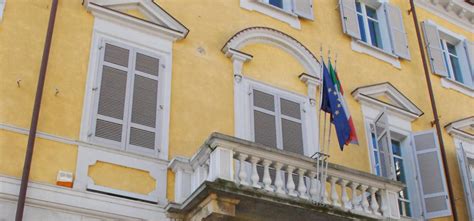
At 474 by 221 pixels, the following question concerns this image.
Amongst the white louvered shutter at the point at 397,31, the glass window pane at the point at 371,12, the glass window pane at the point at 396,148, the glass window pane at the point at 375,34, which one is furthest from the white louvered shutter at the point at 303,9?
the glass window pane at the point at 396,148

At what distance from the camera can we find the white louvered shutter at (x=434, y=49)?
15062 millimetres

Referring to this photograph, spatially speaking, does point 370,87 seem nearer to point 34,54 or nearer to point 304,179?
point 304,179

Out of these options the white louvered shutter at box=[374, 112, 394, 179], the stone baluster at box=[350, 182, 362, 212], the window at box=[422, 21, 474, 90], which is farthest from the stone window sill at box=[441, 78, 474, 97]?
the stone baluster at box=[350, 182, 362, 212]

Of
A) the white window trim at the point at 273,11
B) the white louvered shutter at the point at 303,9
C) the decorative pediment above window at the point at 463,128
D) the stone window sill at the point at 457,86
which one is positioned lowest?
the decorative pediment above window at the point at 463,128

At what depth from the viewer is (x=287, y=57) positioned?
12.5 metres

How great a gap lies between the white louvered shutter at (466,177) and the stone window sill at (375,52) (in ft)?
7.05

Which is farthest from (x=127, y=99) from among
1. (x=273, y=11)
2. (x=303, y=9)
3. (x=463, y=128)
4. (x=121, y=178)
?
(x=463, y=128)

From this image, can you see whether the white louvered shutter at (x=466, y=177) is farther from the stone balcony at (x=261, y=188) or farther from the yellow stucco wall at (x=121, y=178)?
the yellow stucco wall at (x=121, y=178)

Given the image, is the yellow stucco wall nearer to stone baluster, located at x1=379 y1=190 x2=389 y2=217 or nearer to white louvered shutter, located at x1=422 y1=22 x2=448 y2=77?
stone baluster, located at x1=379 y1=190 x2=389 y2=217

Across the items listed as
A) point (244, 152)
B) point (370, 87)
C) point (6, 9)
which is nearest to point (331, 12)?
point (370, 87)

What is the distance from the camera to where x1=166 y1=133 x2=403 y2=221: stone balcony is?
8.87 metres

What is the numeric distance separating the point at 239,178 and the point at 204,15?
12.7 ft

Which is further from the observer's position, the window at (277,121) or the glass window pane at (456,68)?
the glass window pane at (456,68)

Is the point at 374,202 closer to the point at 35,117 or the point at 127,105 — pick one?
the point at 127,105
